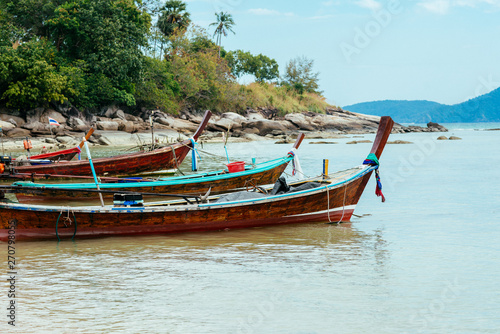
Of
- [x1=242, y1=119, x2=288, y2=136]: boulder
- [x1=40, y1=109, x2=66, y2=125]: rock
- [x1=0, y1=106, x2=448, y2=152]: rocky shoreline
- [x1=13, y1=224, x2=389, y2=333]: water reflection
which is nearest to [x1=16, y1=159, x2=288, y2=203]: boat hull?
[x1=13, y1=224, x2=389, y2=333]: water reflection

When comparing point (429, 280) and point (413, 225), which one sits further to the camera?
point (413, 225)

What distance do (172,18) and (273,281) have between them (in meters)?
55.0

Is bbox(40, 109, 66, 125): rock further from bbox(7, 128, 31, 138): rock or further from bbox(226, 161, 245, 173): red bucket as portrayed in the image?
bbox(226, 161, 245, 173): red bucket

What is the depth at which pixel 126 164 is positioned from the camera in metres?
17.2

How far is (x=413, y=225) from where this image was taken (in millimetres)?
11359

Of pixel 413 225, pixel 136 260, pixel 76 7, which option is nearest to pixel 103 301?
pixel 136 260

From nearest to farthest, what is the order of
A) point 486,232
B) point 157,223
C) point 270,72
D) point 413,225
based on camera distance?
point 157,223 → point 486,232 → point 413,225 → point 270,72

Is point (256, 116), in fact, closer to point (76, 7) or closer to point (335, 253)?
point (76, 7)

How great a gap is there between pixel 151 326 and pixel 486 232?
7900mm

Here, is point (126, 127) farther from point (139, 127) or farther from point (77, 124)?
point (77, 124)

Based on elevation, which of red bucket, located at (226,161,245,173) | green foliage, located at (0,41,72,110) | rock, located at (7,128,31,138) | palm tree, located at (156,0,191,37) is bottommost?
red bucket, located at (226,161,245,173)

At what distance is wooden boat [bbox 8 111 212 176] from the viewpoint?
16.0m

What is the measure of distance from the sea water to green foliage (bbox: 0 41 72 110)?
89.5 ft

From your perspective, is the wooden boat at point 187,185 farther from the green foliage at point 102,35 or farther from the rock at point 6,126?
the green foliage at point 102,35
